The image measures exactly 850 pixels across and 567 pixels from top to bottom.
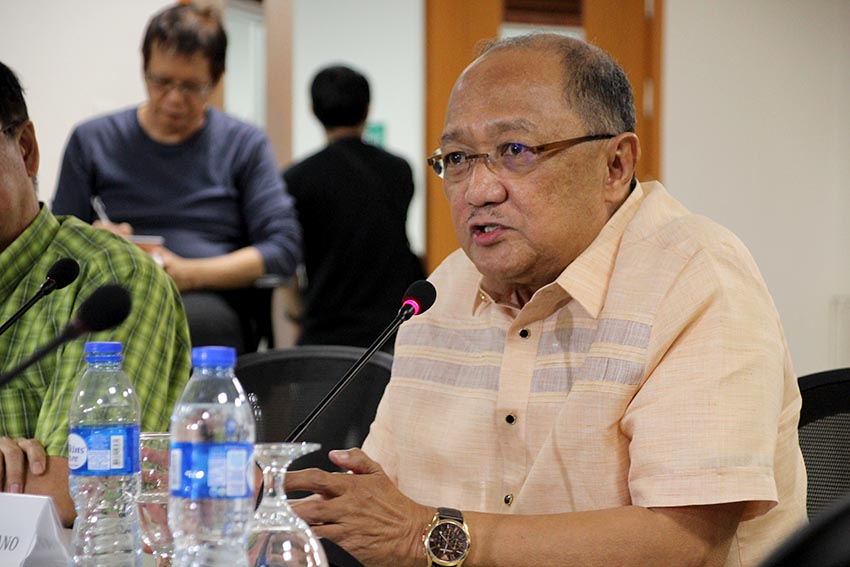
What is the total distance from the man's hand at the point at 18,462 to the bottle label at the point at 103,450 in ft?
1.32

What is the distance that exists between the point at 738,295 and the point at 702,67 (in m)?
3.32

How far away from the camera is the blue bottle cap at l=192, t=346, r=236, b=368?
3.25 feet

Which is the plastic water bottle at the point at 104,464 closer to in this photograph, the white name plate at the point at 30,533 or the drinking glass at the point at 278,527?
the white name plate at the point at 30,533

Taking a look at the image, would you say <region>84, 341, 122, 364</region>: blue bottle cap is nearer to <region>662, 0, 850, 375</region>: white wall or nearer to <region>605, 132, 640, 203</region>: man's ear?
<region>605, 132, 640, 203</region>: man's ear

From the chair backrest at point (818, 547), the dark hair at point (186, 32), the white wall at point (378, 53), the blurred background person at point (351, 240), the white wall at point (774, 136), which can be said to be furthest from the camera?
the white wall at point (378, 53)

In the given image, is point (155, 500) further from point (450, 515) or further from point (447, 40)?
point (447, 40)

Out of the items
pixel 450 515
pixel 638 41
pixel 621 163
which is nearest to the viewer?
pixel 450 515

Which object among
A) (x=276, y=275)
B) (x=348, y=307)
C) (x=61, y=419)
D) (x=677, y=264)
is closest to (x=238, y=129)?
(x=276, y=275)

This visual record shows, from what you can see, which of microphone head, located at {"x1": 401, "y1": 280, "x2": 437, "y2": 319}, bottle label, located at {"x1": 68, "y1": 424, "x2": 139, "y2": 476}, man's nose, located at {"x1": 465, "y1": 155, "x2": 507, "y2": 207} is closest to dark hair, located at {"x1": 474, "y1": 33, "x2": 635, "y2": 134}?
man's nose, located at {"x1": 465, "y1": 155, "x2": 507, "y2": 207}

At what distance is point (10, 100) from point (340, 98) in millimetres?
1998

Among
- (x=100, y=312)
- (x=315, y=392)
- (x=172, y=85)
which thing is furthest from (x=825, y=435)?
(x=172, y=85)

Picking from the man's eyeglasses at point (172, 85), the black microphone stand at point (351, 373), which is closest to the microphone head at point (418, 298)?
the black microphone stand at point (351, 373)

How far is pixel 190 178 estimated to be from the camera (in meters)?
2.94

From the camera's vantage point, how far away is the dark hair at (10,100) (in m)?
1.80
